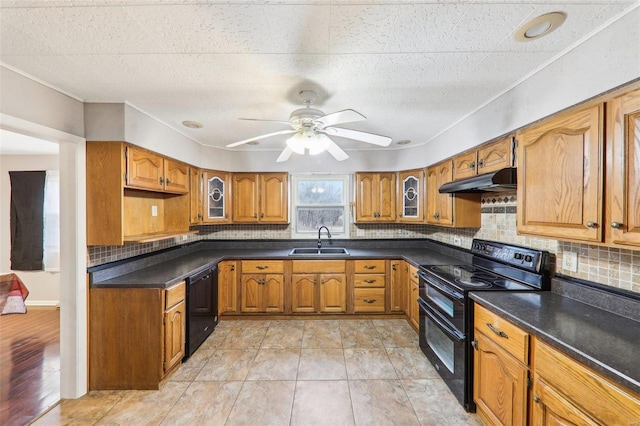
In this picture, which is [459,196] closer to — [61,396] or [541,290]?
[541,290]

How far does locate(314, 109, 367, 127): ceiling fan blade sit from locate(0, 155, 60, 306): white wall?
4.63 metres

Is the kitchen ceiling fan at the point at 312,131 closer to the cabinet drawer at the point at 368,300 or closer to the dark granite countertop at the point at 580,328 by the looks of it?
the dark granite countertop at the point at 580,328

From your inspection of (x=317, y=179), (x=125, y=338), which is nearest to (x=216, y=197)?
(x=317, y=179)

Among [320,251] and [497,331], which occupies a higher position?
[320,251]

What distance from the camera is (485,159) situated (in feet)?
7.27

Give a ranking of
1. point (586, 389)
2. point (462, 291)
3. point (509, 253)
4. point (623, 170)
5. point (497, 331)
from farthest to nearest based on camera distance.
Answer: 1. point (509, 253)
2. point (462, 291)
3. point (497, 331)
4. point (623, 170)
5. point (586, 389)

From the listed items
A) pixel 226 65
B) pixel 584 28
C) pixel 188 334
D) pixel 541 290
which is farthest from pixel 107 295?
pixel 584 28

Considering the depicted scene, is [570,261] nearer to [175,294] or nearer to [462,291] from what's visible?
[462,291]

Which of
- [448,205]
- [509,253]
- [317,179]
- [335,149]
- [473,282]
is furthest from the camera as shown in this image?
[317,179]

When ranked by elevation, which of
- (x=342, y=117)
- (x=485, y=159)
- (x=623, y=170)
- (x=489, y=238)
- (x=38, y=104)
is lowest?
(x=489, y=238)

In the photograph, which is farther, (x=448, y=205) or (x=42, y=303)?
(x=42, y=303)

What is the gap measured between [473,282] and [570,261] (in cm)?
60

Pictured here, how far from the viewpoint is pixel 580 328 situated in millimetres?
1275

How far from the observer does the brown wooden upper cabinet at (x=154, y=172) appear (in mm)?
2236
